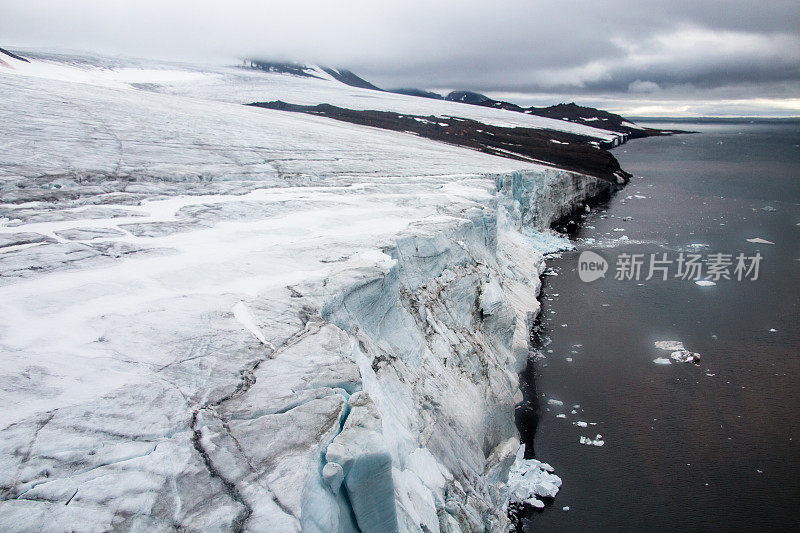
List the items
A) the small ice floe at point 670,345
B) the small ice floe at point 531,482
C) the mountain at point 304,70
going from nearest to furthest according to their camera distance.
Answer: the small ice floe at point 531,482 < the small ice floe at point 670,345 < the mountain at point 304,70

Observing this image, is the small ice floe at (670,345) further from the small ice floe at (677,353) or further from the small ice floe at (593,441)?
the small ice floe at (593,441)

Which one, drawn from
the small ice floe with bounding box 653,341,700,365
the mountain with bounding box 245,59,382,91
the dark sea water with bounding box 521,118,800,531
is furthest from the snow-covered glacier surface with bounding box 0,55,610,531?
the mountain with bounding box 245,59,382,91

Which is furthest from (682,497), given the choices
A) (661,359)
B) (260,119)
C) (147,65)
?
(147,65)

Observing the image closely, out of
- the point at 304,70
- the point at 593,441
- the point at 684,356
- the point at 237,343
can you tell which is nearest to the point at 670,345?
the point at 684,356

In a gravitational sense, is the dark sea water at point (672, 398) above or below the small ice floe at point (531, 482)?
above

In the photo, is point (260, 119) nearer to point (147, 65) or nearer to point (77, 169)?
point (77, 169)

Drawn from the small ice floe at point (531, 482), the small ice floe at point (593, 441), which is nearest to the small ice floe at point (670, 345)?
the small ice floe at point (593, 441)

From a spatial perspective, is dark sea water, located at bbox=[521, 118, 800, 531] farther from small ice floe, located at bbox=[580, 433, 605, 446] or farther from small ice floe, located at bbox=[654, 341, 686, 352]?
small ice floe, located at bbox=[654, 341, 686, 352]
